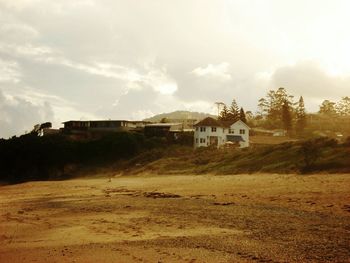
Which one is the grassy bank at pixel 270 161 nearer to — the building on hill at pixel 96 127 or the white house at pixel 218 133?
the white house at pixel 218 133

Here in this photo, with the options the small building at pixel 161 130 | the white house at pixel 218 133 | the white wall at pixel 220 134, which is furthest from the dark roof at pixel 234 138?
the small building at pixel 161 130

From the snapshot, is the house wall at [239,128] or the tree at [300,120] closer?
the house wall at [239,128]

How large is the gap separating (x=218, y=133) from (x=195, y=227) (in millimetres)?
73760

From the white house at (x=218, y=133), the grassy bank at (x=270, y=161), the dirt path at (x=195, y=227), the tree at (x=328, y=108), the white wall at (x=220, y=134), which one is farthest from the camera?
the tree at (x=328, y=108)

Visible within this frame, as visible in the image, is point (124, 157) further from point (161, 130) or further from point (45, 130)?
point (45, 130)

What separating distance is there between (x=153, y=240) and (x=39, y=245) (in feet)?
15.0

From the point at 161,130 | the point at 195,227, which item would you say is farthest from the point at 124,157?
the point at 195,227

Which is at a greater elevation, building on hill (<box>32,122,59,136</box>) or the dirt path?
building on hill (<box>32,122,59,136</box>)

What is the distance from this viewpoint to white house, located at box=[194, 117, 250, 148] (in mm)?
89500

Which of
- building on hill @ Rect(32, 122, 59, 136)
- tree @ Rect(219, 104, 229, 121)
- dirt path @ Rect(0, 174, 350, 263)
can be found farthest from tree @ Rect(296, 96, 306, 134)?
dirt path @ Rect(0, 174, 350, 263)

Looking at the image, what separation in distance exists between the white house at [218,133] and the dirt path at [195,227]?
58043 mm

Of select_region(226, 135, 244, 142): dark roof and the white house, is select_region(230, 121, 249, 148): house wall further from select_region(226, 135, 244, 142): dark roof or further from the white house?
select_region(226, 135, 244, 142): dark roof

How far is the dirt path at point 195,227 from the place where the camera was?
47.2 feet

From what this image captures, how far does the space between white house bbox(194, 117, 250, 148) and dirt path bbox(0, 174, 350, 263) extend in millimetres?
58043
